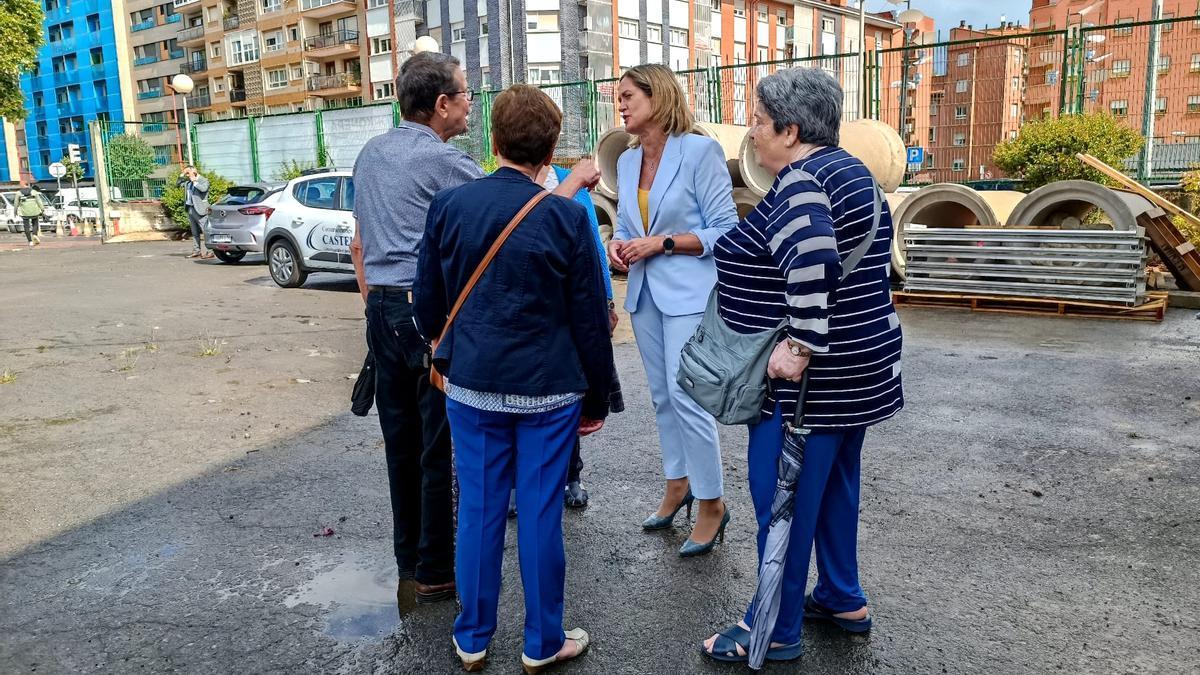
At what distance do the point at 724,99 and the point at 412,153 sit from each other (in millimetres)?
15391

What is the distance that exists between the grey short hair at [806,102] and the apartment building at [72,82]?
8656cm

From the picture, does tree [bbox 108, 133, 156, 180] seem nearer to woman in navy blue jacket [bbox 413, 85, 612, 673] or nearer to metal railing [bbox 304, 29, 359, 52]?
woman in navy blue jacket [bbox 413, 85, 612, 673]

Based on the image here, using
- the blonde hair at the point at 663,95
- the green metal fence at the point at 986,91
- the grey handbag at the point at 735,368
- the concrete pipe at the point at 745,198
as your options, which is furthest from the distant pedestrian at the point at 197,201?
the grey handbag at the point at 735,368

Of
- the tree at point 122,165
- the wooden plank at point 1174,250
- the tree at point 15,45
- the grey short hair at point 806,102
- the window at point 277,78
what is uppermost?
the window at point 277,78

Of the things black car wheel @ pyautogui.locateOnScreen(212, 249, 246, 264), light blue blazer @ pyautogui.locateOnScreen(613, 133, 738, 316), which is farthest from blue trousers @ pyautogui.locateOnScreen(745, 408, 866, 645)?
black car wheel @ pyautogui.locateOnScreen(212, 249, 246, 264)

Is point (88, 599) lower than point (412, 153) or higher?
lower

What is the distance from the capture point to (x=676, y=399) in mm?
3863

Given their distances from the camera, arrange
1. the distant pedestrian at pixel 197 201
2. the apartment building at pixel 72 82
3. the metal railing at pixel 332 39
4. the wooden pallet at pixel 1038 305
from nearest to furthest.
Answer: the wooden pallet at pixel 1038 305 → the distant pedestrian at pixel 197 201 → the metal railing at pixel 332 39 → the apartment building at pixel 72 82

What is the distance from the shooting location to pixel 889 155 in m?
12.2

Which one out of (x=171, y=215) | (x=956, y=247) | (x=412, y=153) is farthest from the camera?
(x=171, y=215)

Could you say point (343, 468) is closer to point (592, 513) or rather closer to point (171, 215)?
point (592, 513)

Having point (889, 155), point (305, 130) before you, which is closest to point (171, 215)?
point (305, 130)

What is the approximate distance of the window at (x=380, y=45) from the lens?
Answer: 57.4 metres

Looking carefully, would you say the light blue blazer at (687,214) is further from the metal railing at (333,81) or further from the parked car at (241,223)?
the metal railing at (333,81)
